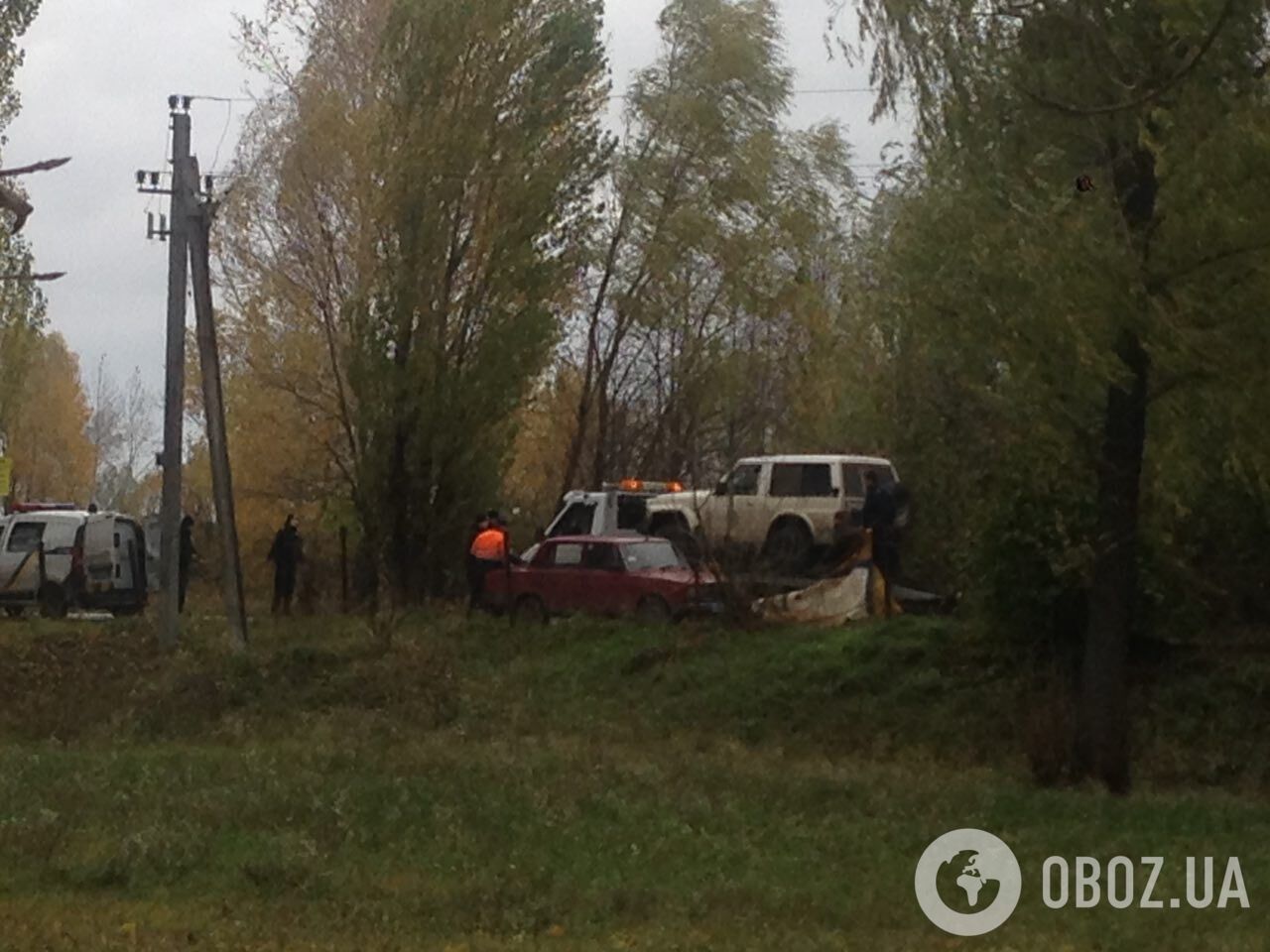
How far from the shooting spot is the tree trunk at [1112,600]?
15.8m

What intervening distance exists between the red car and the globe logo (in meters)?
14.1

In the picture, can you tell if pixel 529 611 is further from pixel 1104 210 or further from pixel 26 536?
pixel 1104 210

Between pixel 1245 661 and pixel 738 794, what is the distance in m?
7.91

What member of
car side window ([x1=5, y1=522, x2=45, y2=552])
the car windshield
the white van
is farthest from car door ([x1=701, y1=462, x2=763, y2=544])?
car side window ([x1=5, y1=522, x2=45, y2=552])

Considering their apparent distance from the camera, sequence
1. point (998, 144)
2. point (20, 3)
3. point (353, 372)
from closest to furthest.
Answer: point (998, 144) → point (20, 3) → point (353, 372)

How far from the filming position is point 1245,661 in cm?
2103

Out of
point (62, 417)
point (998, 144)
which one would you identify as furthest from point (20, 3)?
point (62, 417)

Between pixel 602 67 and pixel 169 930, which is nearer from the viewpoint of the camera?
pixel 169 930

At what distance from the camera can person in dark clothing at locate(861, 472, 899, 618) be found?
84.4 ft

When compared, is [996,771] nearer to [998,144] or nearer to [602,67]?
[998,144]

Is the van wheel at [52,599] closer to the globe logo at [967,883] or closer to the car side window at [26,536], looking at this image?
the car side window at [26,536]

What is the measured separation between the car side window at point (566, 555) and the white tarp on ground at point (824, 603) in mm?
3782

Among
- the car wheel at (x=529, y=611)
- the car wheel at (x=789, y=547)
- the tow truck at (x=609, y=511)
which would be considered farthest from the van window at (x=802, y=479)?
the car wheel at (x=529, y=611)

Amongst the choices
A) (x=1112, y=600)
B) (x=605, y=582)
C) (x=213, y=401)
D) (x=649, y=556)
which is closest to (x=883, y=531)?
(x=649, y=556)
